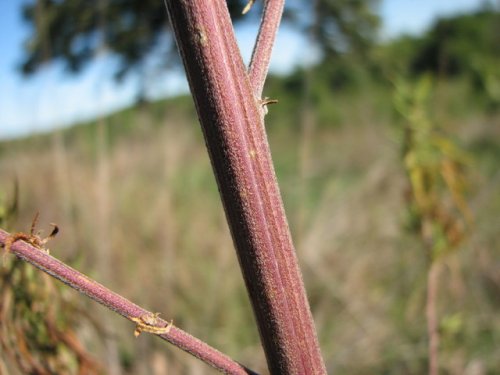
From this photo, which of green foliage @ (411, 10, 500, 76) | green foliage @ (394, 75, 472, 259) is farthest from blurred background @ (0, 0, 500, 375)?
green foliage @ (411, 10, 500, 76)

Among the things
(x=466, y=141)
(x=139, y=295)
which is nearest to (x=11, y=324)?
(x=139, y=295)

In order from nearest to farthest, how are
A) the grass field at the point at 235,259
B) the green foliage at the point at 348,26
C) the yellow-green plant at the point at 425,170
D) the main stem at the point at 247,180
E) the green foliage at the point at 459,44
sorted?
the main stem at the point at 247,180 → the yellow-green plant at the point at 425,170 → the grass field at the point at 235,259 → the green foliage at the point at 348,26 → the green foliage at the point at 459,44

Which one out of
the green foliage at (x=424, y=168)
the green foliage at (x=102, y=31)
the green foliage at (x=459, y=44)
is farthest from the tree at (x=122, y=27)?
the green foliage at (x=459, y=44)

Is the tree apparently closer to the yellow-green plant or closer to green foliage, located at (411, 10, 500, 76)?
the yellow-green plant

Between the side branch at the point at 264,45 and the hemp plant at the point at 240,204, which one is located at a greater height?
the side branch at the point at 264,45

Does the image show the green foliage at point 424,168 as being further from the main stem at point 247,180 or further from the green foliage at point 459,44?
the green foliage at point 459,44

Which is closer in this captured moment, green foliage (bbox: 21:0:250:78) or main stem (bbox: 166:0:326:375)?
main stem (bbox: 166:0:326:375)

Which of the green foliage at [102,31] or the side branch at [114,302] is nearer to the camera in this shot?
the side branch at [114,302]
